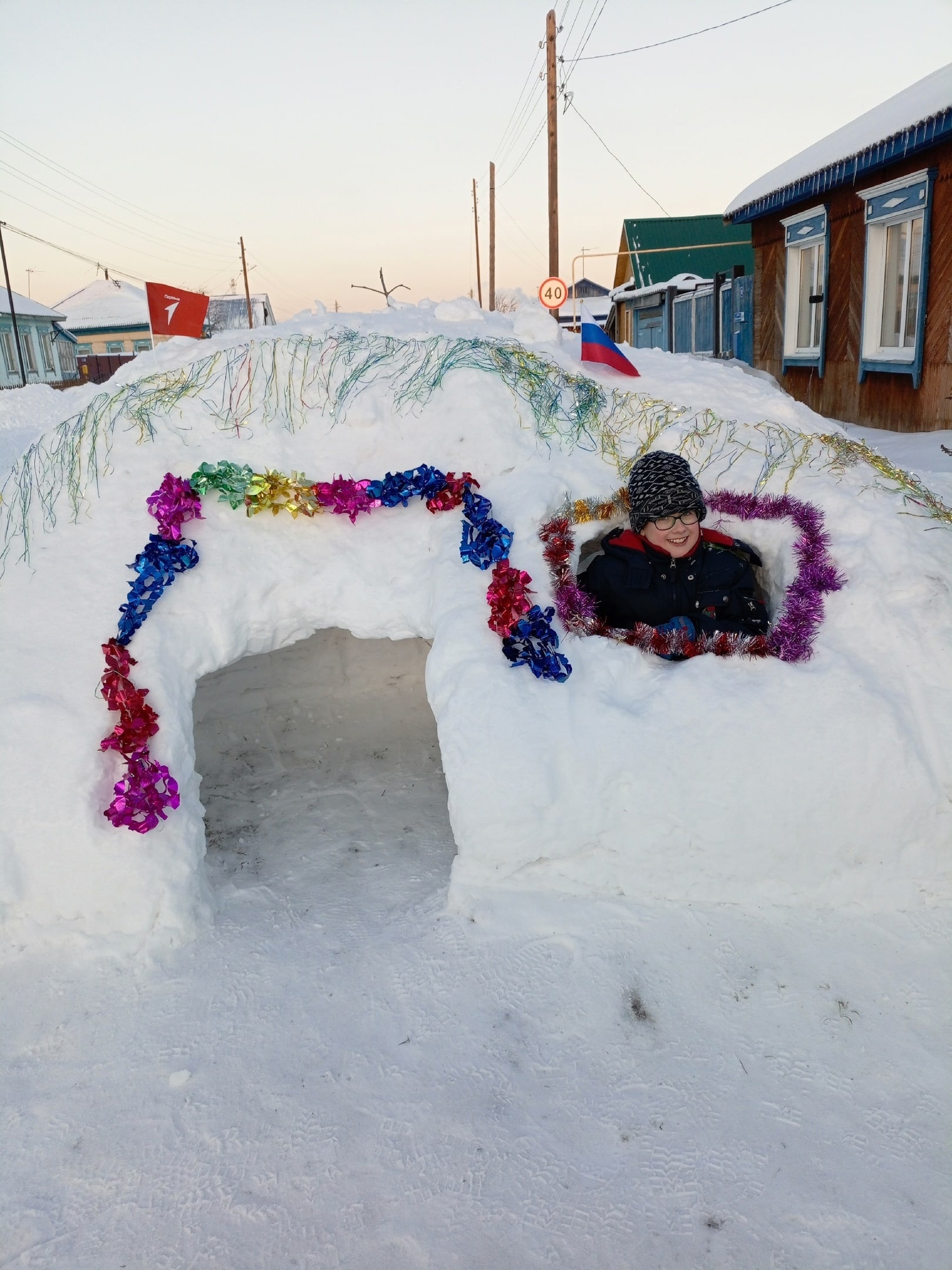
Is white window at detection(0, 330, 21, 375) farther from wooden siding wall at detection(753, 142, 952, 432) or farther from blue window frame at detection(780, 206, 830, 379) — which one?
blue window frame at detection(780, 206, 830, 379)

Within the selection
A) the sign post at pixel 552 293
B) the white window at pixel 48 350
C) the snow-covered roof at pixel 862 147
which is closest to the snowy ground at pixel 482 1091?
the snow-covered roof at pixel 862 147

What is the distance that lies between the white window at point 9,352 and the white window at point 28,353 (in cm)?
72

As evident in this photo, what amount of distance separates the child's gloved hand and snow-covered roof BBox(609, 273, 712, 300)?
13.8m

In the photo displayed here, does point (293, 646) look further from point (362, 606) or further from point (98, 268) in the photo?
point (98, 268)

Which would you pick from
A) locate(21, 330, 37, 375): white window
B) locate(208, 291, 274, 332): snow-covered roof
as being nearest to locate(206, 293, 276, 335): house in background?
locate(208, 291, 274, 332): snow-covered roof

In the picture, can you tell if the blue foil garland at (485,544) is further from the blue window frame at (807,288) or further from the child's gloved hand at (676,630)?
the blue window frame at (807,288)

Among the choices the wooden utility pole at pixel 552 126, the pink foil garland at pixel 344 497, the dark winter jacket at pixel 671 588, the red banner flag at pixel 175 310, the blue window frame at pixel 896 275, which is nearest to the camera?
the dark winter jacket at pixel 671 588

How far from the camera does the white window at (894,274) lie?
26.0 feet

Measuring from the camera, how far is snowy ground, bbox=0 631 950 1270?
2.00m

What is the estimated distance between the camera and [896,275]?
8.61 metres

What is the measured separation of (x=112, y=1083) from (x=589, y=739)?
175cm

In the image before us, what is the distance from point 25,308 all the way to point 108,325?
12.0m

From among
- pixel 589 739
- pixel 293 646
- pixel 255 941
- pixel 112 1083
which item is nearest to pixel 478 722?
pixel 589 739

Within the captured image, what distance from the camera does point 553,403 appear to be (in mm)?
3988
